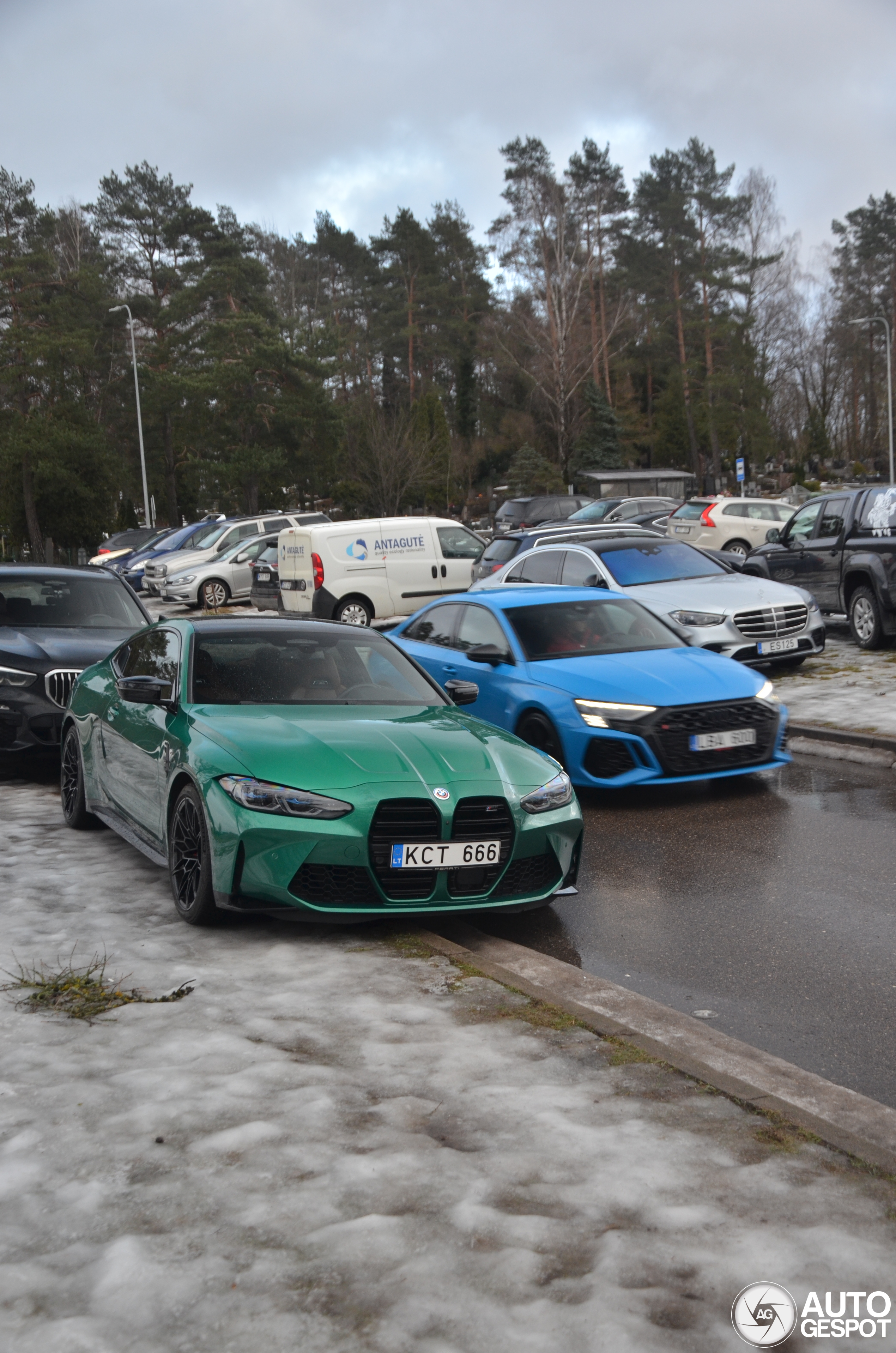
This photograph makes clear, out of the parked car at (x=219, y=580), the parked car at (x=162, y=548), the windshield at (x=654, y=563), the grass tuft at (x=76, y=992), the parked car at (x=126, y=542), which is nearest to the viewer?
the grass tuft at (x=76, y=992)

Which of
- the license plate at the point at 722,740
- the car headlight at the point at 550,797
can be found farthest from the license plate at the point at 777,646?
the car headlight at the point at 550,797

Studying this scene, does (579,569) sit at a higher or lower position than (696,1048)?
higher

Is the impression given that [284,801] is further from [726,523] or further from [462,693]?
[726,523]

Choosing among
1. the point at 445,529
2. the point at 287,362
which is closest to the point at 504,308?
the point at 287,362

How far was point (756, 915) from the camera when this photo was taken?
6.29m

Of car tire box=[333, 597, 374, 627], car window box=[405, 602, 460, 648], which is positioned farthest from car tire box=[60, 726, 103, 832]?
car tire box=[333, 597, 374, 627]

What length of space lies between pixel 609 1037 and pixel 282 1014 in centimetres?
116

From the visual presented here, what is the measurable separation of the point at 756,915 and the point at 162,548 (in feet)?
117

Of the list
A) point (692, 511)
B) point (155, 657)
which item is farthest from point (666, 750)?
point (692, 511)

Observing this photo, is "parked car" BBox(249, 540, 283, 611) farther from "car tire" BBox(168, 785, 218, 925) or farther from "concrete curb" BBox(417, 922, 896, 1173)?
"concrete curb" BBox(417, 922, 896, 1173)

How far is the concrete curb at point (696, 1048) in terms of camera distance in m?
3.67

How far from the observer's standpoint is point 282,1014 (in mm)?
4605

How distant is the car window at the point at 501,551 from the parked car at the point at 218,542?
40.6 ft

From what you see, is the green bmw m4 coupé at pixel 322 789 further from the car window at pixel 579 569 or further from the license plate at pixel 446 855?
the car window at pixel 579 569
